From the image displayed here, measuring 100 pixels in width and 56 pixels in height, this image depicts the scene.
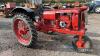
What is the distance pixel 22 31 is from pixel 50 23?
1009 mm

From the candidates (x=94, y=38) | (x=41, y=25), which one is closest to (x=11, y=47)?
(x=41, y=25)

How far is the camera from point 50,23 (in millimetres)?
9039

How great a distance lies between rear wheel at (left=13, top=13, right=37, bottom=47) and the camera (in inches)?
331

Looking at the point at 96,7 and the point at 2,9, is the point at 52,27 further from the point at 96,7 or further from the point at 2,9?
the point at 96,7

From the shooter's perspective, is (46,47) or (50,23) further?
(50,23)

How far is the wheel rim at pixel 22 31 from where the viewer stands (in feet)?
28.5

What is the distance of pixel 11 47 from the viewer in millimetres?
8719

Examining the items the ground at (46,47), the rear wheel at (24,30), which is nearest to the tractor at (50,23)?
the rear wheel at (24,30)

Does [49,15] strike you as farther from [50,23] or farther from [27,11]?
[27,11]

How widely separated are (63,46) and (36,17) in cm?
138

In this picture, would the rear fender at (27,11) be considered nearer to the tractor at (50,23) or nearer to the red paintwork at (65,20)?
the tractor at (50,23)

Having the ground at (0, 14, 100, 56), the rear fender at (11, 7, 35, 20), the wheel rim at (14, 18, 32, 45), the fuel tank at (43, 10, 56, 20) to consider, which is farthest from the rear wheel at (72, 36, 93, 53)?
the rear fender at (11, 7, 35, 20)

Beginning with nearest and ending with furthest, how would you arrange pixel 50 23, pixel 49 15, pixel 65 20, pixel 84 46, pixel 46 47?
pixel 84 46 → pixel 65 20 → pixel 46 47 → pixel 49 15 → pixel 50 23

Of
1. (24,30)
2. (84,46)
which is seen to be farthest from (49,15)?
(84,46)
